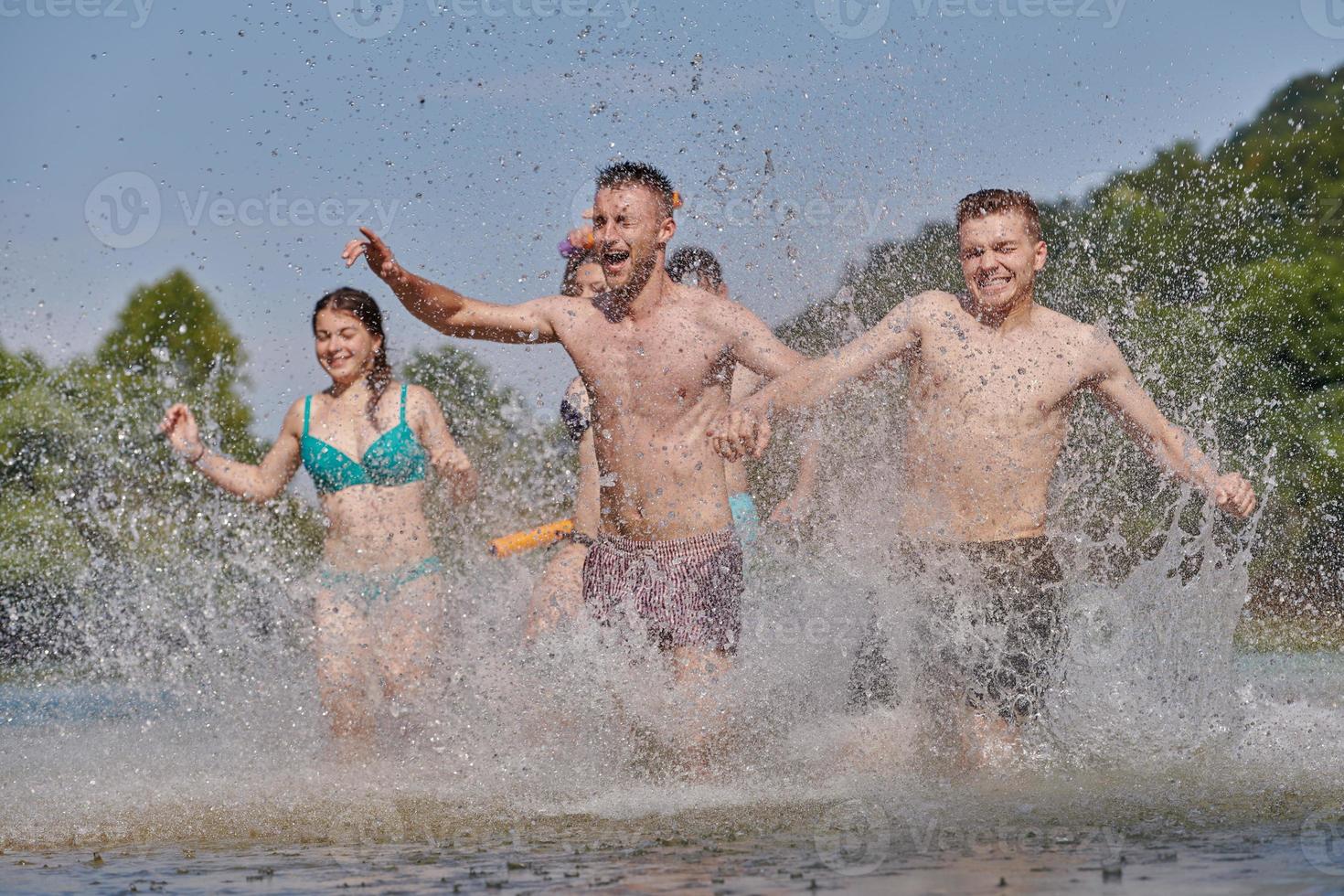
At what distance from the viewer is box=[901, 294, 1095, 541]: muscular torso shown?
5.83 metres

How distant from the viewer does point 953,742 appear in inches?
226

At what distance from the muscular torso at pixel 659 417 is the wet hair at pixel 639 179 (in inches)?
14.2

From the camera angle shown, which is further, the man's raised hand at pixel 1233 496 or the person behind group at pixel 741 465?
the person behind group at pixel 741 465

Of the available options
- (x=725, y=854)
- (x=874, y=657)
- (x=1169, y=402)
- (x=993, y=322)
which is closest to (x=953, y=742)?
(x=874, y=657)

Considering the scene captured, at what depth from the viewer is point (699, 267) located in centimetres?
712

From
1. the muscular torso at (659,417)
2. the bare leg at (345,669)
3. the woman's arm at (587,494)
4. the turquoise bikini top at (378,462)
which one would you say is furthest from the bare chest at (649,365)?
the bare leg at (345,669)

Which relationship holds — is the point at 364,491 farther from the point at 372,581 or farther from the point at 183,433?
the point at 183,433

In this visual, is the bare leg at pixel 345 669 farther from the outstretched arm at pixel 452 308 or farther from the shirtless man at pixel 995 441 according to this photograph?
the shirtless man at pixel 995 441

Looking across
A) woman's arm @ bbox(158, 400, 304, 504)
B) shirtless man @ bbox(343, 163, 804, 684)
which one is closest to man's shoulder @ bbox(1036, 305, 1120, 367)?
shirtless man @ bbox(343, 163, 804, 684)

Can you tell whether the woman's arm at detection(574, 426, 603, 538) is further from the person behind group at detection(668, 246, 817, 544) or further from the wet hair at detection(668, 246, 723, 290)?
the wet hair at detection(668, 246, 723, 290)

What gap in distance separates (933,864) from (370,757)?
9.08 feet

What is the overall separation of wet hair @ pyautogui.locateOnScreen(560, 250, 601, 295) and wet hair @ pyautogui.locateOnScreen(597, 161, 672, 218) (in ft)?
3.04

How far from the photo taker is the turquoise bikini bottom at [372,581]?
249 inches
